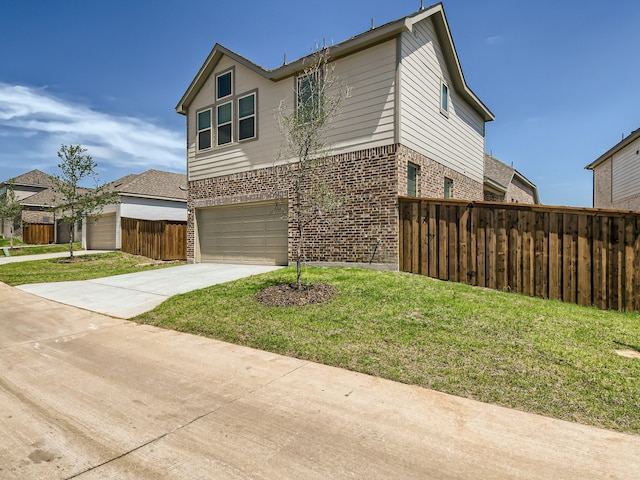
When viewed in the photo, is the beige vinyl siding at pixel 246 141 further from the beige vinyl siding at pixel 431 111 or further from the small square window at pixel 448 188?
the small square window at pixel 448 188

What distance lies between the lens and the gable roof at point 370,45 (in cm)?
1011

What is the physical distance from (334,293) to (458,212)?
164 inches

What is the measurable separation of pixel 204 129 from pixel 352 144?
7443mm

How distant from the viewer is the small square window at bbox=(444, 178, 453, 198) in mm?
13532

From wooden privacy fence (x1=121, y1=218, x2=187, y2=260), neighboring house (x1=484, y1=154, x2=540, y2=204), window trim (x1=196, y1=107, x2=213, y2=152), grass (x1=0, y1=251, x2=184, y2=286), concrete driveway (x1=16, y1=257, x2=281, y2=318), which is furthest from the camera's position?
neighboring house (x1=484, y1=154, x2=540, y2=204)

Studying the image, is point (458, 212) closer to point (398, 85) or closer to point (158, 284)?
point (398, 85)

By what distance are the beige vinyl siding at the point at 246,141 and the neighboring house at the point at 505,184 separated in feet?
34.9

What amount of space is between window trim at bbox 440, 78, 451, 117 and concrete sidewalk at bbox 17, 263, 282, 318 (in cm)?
853

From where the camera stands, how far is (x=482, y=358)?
4.70 meters

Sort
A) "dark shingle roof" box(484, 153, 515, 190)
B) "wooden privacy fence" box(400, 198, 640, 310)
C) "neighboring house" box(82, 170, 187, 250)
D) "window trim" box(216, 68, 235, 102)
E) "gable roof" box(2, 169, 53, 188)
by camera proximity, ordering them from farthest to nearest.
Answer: "gable roof" box(2, 169, 53, 188) → "neighboring house" box(82, 170, 187, 250) → "dark shingle roof" box(484, 153, 515, 190) → "window trim" box(216, 68, 235, 102) → "wooden privacy fence" box(400, 198, 640, 310)

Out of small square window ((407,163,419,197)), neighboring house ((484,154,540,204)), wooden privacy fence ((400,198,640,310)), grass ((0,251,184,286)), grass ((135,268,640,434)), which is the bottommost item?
grass ((135,268,640,434))

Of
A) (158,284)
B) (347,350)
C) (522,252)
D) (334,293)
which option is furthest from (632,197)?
(158,284)

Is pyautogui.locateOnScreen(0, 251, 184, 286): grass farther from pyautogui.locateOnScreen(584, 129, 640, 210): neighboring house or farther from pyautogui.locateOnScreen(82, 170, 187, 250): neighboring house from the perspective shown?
pyautogui.locateOnScreen(584, 129, 640, 210): neighboring house

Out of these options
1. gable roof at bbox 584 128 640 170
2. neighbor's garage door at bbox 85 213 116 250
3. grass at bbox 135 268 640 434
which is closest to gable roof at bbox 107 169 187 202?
neighbor's garage door at bbox 85 213 116 250
